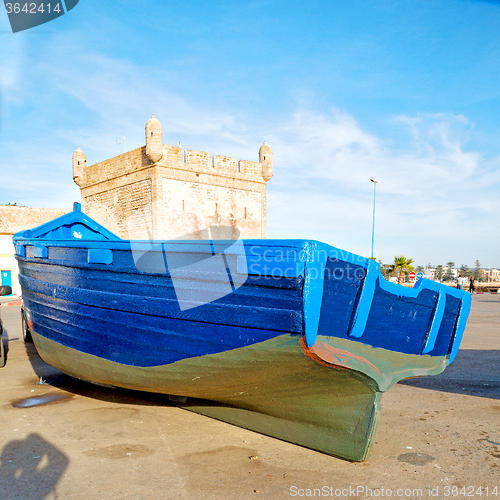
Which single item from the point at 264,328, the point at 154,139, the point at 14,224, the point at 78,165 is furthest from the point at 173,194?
the point at 264,328

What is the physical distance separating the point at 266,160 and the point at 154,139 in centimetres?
758

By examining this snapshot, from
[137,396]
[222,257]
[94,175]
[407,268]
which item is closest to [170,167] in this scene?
[94,175]

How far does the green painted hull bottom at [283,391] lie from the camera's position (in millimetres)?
2943

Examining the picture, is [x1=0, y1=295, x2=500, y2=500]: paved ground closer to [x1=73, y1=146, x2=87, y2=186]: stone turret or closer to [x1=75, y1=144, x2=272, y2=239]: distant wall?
[x1=75, y1=144, x2=272, y2=239]: distant wall

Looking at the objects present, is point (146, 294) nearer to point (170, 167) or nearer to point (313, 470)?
point (313, 470)

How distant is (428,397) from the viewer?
4672mm

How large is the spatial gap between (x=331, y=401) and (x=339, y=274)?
3.28ft

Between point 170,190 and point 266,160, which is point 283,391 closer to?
point 170,190

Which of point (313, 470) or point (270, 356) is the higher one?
point (270, 356)

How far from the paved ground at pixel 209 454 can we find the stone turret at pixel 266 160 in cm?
2167

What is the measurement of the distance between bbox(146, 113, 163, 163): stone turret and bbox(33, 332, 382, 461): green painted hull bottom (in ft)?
59.6

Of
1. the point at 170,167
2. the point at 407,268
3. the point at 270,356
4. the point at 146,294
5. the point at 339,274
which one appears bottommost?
the point at 407,268

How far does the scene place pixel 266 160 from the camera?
25.6 meters

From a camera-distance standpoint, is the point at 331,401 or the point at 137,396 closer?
the point at 331,401
